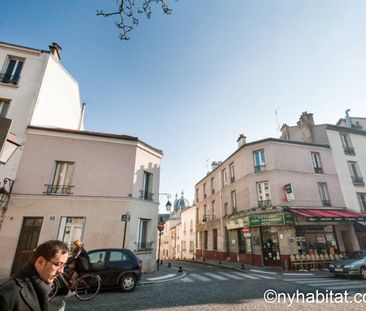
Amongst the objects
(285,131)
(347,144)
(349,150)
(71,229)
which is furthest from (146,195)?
(347,144)

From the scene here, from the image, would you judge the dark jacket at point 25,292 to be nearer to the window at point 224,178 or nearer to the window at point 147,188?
the window at point 147,188

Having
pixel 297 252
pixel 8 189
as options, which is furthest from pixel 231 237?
pixel 8 189

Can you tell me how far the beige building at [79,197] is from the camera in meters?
11.1

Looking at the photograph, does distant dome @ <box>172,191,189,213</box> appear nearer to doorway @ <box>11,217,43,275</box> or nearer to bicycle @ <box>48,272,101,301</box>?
doorway @ <box>11,217,43,275</box>

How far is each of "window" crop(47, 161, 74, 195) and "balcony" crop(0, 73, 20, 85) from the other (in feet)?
19.6

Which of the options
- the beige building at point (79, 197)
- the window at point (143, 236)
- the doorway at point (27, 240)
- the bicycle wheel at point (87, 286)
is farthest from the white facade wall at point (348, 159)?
the doorway at point (27, 240)

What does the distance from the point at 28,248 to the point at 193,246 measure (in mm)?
23081

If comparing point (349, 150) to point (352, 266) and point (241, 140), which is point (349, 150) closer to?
point (241, 140)

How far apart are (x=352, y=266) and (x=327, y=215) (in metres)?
5.19

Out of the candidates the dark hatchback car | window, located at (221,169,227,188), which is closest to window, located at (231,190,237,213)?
window, located at (221,169,227,188)

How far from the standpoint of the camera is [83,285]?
6.98 meters

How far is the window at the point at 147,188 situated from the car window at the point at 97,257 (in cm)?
574

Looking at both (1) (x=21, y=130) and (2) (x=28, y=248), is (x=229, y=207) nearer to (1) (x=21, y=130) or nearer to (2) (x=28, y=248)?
(2) (x=28, y=248)

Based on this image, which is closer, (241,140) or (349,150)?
(349,150)
